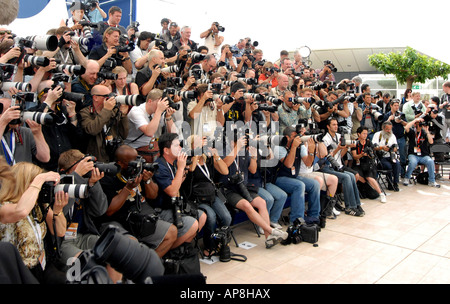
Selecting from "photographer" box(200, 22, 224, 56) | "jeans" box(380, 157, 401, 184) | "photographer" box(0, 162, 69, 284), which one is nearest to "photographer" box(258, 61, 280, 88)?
"photographer" box(200, 22, 224, 56)

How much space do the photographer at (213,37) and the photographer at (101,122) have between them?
15.4ft

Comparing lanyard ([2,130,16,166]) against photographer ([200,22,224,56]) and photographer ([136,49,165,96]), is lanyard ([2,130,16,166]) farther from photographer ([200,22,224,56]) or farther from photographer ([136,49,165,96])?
photographer ([200,22,224,56])

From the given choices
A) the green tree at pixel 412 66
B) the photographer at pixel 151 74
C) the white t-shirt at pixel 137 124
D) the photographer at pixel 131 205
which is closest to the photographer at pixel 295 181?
the photographer at pixel 151 74

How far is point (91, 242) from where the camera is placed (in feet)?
11.0

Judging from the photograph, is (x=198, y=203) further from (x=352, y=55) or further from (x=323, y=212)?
(x=352, y=55)

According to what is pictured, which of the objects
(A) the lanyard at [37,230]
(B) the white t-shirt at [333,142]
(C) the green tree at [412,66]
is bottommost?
(A) the lanyard at [37,230]

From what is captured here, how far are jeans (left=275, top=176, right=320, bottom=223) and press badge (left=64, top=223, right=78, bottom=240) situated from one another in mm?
3469

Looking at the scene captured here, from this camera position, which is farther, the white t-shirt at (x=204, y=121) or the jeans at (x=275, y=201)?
the jeans at (x=275, y=201)

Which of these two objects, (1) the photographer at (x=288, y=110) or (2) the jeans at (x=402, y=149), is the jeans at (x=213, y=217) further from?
(2) the jeans at (x=402, y=149)

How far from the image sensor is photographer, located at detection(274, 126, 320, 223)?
19.1 feet

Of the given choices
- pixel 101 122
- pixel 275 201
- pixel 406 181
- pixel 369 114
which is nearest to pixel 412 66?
pixel 369 114

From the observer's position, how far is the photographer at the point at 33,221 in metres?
2.56

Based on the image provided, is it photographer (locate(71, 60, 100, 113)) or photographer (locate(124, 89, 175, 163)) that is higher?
photographer (locate(71, 60, 100, 113))
